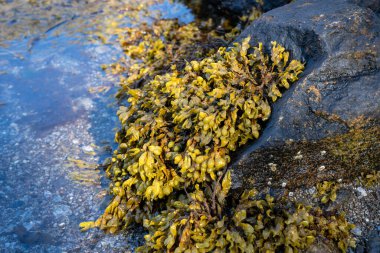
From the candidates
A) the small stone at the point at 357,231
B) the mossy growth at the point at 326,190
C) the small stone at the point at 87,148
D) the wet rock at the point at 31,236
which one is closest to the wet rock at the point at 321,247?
the small stone at the point at 357,231

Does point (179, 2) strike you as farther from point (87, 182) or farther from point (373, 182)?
point (373, 182)

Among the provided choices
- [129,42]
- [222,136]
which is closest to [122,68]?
[129,42]

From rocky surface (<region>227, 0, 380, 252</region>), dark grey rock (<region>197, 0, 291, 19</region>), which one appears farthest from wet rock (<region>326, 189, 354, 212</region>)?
dark grey rock (<region>197, 0, 291, 19</region>)

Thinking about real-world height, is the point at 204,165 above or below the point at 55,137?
above

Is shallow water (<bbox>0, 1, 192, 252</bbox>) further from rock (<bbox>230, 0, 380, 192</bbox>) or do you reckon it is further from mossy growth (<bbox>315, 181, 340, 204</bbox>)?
mossy growth (<bbox>315, 181, 340, 204</bbox>)

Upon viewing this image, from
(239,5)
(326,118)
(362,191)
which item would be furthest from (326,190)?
(239,5)

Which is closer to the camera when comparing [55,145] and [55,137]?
[55,145]

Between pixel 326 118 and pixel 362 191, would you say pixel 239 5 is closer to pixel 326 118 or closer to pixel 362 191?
pixel 326 118

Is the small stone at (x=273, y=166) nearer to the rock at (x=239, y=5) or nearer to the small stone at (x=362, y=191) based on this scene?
the small stone at (x=362, y=191)

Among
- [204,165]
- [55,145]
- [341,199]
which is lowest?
[55,145]
